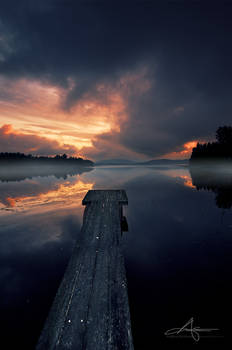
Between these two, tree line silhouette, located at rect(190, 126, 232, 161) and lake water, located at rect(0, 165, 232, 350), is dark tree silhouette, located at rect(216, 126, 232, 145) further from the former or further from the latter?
lake water, located at rect(0, 165, 232, 350)

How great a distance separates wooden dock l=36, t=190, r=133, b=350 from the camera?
327cm

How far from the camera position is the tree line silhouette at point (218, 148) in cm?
7288

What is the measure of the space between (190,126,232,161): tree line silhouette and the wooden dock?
296ft

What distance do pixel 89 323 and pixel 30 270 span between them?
5.26m

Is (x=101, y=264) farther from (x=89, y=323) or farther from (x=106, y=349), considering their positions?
(x=106, y=349)

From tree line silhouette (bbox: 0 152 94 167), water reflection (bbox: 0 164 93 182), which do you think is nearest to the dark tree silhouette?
water reflection (bbox: 0 164 93 182)

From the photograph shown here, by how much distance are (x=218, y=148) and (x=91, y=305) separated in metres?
103

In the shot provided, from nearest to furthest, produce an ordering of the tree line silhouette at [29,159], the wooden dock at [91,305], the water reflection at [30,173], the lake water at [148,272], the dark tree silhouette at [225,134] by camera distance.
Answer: the wooden dock at [91,305]
the lake water at [148,272]
the water reflection at [30,173]
the dark tree silhouette at [225,134]
the tree line silhouette at [29,159]

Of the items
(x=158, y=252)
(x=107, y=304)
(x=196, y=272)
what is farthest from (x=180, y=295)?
(x=107, y=304)

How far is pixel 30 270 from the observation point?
7195 millimetres

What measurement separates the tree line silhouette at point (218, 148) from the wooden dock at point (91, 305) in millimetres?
90311
